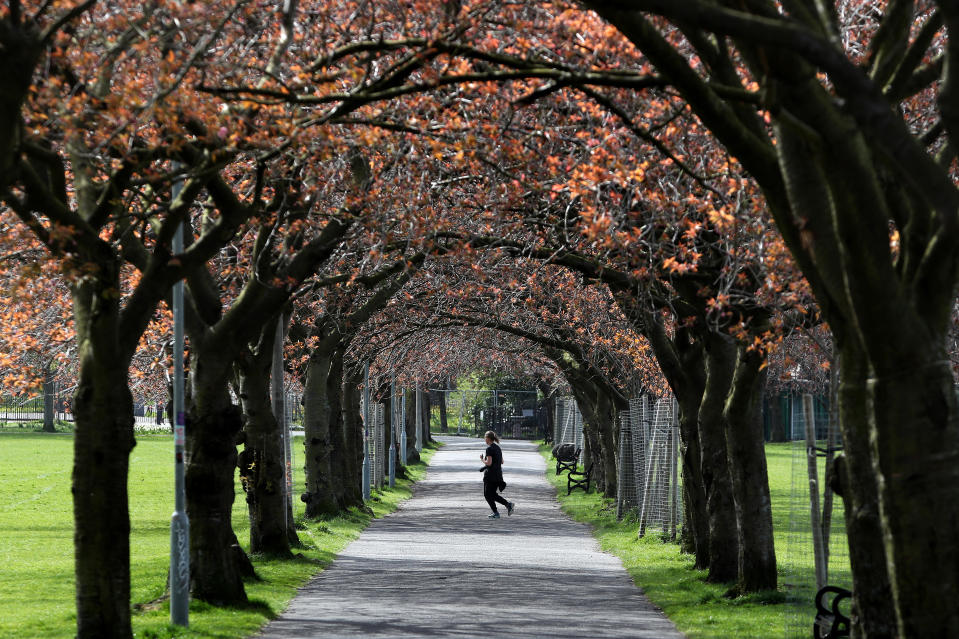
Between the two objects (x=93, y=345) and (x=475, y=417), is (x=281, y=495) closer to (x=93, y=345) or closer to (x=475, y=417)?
(x=93, y=345)

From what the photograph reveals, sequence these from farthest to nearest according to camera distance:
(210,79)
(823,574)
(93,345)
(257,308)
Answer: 1. (257,308)
2. (823,574)
3. (93,345)
4. (210,79)

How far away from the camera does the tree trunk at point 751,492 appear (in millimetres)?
15617

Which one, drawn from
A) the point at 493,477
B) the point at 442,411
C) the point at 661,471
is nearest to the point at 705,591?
the point at 661,471

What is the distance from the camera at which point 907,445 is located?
23.8 feet

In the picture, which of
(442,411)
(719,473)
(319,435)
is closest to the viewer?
(719,473)

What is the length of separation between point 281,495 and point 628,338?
8775 mm

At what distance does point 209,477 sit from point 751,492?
20.0 feet

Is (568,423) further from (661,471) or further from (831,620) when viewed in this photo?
(831,620)

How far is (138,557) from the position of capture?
68.2ft

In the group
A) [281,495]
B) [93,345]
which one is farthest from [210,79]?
[281,495]

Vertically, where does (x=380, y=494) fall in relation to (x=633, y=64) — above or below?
below

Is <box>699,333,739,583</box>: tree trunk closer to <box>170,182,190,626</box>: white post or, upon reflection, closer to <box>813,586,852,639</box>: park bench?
<box>813,586,852,639</box>: park bench

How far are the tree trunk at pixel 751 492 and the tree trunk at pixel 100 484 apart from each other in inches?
287

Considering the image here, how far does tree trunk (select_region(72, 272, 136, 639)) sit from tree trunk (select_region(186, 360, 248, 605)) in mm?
3499
